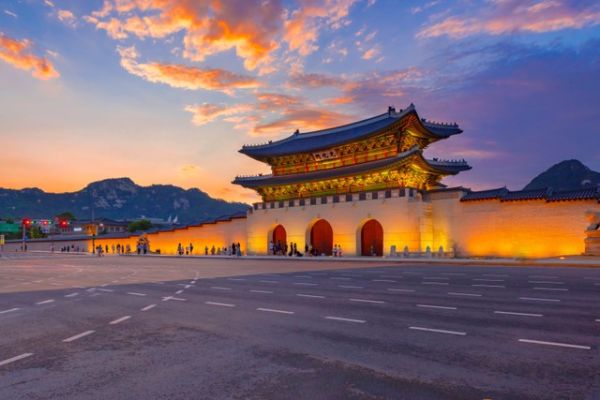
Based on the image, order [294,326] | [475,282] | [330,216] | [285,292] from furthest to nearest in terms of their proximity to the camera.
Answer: [330,216] < [475,282] < [285,292] < [294,326]

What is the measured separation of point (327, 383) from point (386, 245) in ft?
112

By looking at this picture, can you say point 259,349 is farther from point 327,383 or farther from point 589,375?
point 589,375

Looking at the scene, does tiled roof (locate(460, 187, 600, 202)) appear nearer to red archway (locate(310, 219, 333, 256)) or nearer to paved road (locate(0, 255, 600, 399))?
red archway (locate(310, 219, 333, 256))

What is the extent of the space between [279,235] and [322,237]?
6312 millimetres

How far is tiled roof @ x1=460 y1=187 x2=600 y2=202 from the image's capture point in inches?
1133

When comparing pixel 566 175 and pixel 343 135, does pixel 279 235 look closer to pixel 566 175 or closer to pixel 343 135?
pixel 343 135

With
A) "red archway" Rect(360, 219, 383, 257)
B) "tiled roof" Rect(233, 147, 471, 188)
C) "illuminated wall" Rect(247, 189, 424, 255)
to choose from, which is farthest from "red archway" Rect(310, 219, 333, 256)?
"tiled roof" Rect(233, 147, 471, 188)

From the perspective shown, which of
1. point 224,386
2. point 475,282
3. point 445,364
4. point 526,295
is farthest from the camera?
point 475,282

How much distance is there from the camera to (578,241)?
95.4ft

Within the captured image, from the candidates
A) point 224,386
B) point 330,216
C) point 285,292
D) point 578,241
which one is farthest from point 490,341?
point 330,216

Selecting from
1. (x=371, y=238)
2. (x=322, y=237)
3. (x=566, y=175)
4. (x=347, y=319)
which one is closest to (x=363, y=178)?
(x=371, y=238)

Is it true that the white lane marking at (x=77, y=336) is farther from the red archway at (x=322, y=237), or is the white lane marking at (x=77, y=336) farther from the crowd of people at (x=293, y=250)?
the red archway at (x=322, y=237)

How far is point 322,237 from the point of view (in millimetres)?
44031

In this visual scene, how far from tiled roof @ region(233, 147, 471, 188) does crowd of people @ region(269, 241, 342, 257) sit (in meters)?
6.93
